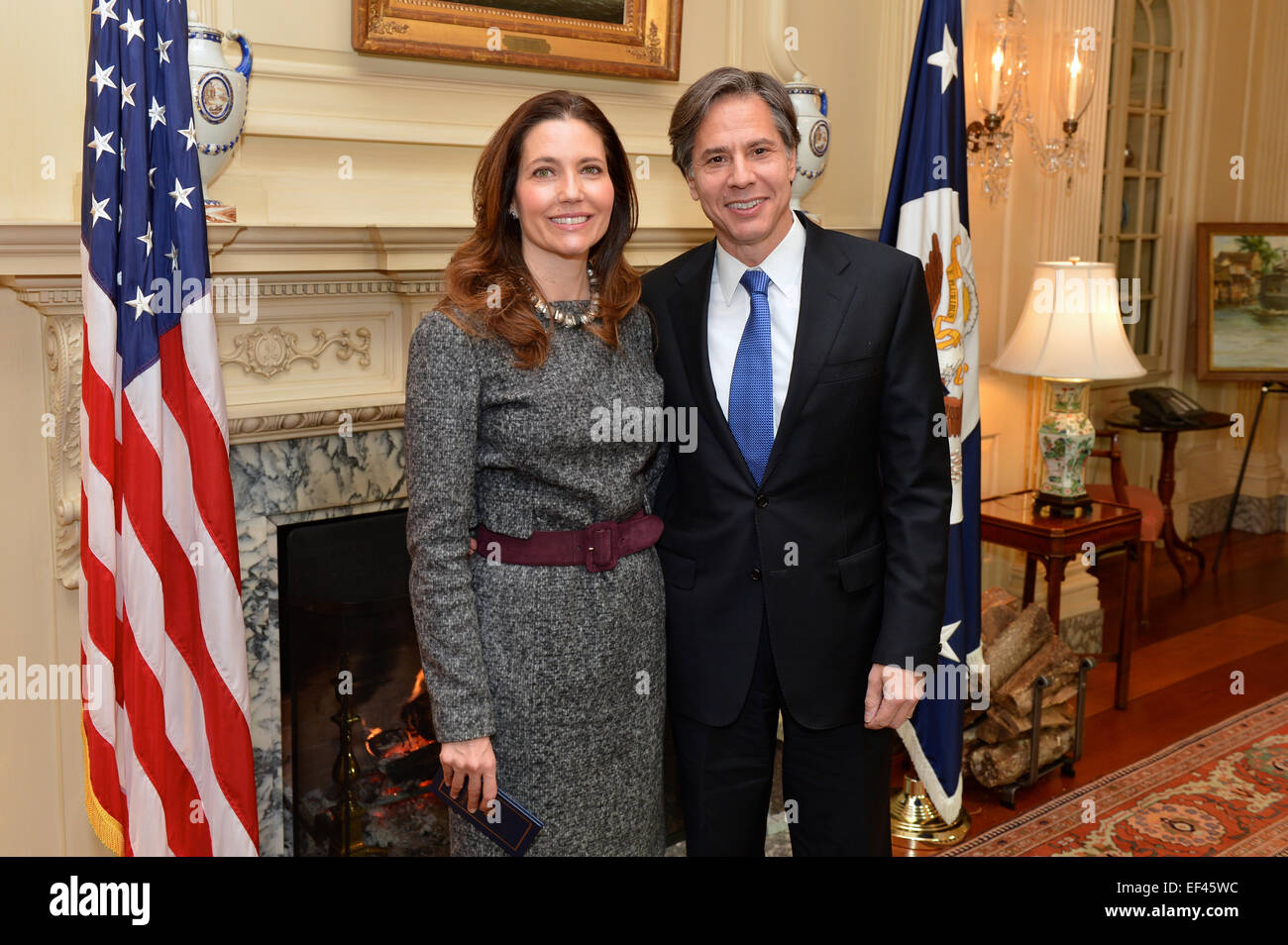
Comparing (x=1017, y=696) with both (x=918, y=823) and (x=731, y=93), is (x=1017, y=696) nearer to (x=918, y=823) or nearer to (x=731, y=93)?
(x=918, y=823)


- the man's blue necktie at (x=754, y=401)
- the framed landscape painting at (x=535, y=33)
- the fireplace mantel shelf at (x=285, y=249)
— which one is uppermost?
the framed landscape painting at (x=535, y=33)

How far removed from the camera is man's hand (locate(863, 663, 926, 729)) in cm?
199

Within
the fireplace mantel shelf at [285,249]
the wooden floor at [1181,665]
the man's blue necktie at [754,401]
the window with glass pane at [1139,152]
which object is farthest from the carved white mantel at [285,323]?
the window with glass pane at [1139,152]

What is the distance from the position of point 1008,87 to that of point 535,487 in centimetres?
304

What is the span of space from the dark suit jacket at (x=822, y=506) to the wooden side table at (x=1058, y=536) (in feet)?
7.02

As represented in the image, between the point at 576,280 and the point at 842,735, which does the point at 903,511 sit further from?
the point at 576,280

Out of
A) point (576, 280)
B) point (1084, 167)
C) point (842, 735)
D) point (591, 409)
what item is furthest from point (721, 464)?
point (1084, 167)

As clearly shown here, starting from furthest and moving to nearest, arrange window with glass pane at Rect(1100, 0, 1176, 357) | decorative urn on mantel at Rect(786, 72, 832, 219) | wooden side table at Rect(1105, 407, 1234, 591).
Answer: window with glass pane at Rect(1100, 0, 1176, 357) < wooden side table at Rect(1105, 407, 1234, 591) < decorative urn on mantel at Rect(786, 72, 832, 219)

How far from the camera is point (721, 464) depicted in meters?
1.99

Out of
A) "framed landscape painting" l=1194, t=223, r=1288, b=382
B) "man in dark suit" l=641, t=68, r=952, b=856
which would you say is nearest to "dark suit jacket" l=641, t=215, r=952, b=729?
"man in dark suit" l=641, t=68, r=952, b=856

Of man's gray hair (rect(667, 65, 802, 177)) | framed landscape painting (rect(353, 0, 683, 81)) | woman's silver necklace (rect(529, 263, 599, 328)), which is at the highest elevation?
framed landscape painting (rect(353, 0, 683, 81))

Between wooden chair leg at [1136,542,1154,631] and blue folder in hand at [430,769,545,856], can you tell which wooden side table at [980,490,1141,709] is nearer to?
wooden chair leg at [1136,542,1154,631]

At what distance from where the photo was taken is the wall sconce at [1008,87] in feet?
13.4

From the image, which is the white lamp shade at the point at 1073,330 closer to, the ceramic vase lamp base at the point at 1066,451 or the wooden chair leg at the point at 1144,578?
the ceramic vase lamp base at the point at 1066,451
